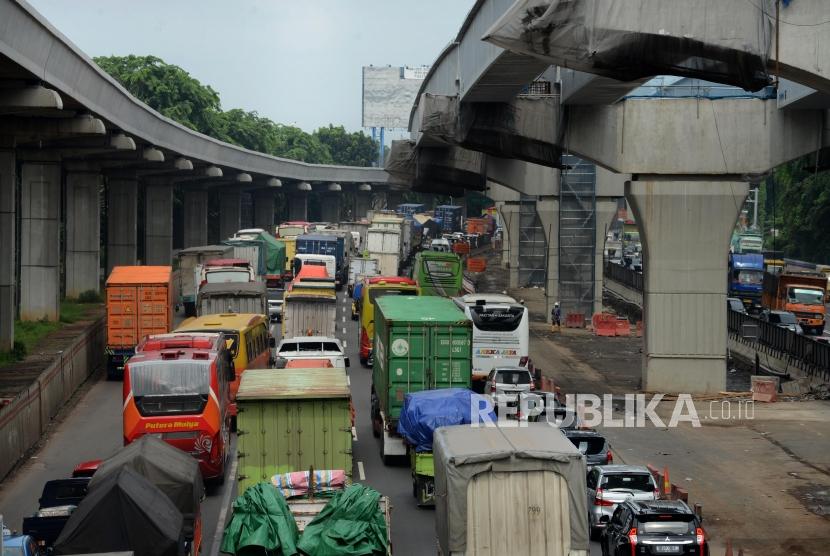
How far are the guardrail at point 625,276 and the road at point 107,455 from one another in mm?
35036

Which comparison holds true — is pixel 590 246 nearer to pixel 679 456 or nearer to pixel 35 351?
pixel 35 351

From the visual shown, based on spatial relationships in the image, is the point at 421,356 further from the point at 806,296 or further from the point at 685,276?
the point at 806,296

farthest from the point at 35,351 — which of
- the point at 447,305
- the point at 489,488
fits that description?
the point at 489,488

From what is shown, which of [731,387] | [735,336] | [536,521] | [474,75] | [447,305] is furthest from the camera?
[735,336]

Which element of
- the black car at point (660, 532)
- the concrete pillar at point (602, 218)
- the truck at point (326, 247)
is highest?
the concrete pillar at point (602, 218)

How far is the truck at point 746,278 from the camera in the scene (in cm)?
7156

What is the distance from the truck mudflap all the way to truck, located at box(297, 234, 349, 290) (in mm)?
33455

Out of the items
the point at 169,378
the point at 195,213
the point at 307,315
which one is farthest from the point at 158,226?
the point at 169,378

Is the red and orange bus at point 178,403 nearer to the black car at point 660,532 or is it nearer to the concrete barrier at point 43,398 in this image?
the concrete barrier at point 43,398

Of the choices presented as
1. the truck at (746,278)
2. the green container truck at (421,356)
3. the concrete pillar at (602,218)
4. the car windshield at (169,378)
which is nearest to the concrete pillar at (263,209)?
the truck at (746,278)

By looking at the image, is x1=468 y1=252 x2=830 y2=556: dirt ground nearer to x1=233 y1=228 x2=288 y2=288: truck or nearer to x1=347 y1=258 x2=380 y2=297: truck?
x1=347 y1=258 x2=380 y2=297: truck

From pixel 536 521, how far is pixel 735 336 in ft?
122

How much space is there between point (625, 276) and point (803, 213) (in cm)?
3240

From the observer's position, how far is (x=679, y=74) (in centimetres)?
2269
